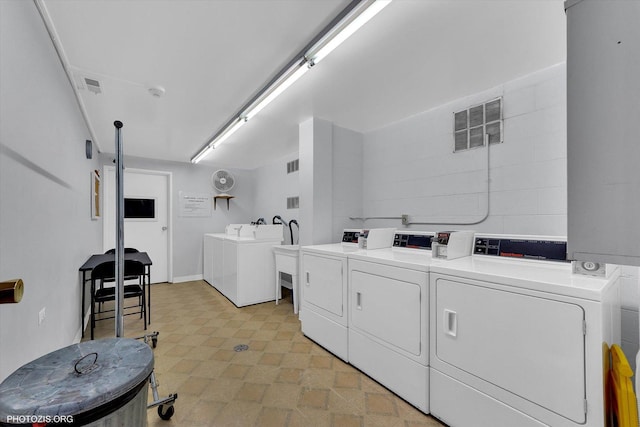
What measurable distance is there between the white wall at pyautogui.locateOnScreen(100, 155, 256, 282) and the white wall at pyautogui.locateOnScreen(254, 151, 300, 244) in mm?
483

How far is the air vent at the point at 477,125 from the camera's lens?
7.54 ft

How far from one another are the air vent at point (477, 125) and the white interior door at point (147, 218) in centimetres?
516

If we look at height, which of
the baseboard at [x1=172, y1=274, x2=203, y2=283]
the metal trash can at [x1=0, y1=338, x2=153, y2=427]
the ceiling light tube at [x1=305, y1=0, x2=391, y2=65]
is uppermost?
the ceiling light tube at [x1=305, y1=0, x2=391, y2=65]

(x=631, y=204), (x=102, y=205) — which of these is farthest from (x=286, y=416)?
(x=102, y=205)

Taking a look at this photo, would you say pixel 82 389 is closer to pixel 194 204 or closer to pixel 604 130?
pixel 604 130

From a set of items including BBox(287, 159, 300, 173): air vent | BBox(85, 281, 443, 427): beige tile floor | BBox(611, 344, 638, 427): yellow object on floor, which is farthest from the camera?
BBox(287, 159, 300, 173): air vent

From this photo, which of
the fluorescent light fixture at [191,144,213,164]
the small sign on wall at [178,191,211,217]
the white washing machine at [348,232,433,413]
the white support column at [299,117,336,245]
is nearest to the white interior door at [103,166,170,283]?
the small sign on wall at [178,191,211,217]

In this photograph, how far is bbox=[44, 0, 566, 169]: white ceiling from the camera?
153cm

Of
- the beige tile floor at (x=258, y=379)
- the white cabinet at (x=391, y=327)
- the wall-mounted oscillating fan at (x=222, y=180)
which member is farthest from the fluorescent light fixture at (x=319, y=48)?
the wall-mounted oscillating fan at (x=222, y=180)

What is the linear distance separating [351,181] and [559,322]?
8.49ft

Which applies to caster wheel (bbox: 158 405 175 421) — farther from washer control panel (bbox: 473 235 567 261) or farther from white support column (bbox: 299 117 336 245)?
washer control panel (bbox: 473 235 567 261)

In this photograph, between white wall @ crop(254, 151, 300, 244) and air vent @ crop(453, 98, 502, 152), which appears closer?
air vent @ crop(453, 98, 502, 152)

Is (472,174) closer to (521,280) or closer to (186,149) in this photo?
(521,280)

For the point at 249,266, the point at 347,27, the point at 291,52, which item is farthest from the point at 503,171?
the point at 249,266
